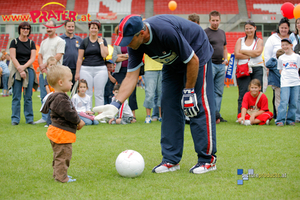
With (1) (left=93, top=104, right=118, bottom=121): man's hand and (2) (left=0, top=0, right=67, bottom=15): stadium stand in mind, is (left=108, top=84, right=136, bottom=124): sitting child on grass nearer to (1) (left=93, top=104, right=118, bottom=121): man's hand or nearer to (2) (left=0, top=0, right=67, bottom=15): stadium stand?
(1) (left=93, top=104, right=118, bottom=121): man's hand

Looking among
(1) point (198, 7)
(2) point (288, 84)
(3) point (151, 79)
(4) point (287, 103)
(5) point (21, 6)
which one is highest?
(1) point (198, 7)

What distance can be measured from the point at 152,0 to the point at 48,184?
37.0m

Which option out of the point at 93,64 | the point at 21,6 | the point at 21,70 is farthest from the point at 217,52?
the point at 21,6

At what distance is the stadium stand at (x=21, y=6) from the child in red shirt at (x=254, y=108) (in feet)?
111

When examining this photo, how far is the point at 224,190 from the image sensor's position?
263 cm

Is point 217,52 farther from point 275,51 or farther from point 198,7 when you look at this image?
point 198,7

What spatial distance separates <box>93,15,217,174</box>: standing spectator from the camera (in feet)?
9.10

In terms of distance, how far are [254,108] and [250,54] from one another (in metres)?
1.19

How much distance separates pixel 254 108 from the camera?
663 centimetres

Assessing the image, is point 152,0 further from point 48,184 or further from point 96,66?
point 48,184

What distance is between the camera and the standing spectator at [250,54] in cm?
677

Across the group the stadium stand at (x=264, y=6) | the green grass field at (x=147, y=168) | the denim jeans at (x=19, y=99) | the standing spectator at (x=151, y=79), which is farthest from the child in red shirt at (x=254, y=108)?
the stadium stand at (x=264, y=6)

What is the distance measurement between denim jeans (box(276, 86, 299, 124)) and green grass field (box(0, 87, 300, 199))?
69 cm

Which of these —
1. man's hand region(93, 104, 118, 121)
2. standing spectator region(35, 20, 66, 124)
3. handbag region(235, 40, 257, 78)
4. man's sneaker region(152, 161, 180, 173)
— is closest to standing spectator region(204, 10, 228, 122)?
handbag region(235, 40, 257, 78)
